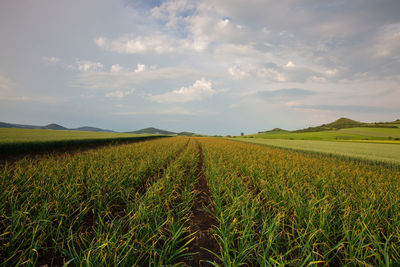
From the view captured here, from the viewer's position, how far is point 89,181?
4191mm

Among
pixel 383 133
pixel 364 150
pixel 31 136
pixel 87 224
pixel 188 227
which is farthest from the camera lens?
pixel 383 133

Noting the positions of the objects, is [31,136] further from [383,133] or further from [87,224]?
[383,133]

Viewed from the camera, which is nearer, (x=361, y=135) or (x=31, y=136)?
(x=31, y=136)

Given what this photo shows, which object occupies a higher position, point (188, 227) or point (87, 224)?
point (188, 227)

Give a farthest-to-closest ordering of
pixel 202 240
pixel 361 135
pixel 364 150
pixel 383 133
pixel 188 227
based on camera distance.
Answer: pixel 361 135 → pixel 383 133 → pixel 364 150 → pixel 202 240 → pixel 188 227

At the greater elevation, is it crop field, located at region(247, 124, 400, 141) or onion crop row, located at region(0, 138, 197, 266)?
crop field, located at region(247, 124, 400, 141)

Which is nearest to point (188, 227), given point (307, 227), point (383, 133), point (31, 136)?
point (307, 227)

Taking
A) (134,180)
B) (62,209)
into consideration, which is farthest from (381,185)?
(62,209)

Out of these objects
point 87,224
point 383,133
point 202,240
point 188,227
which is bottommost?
point 202,240

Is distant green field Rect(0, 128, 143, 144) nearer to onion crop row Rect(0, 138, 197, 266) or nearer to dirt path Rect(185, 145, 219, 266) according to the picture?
onion crop row Rect(0, 138, 197, 266)

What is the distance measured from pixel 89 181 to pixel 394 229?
6.18 metres

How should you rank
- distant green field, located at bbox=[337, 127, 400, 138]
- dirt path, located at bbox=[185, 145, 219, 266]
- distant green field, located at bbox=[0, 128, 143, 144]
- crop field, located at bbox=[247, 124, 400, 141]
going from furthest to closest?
distant green field, located at bbox=[337, 127, 400, 138]
crop field, located at bbox=[247, 124, 400, 141]
distant green field, located at bbox=[0, 128, 143, 144]
dirt path, located at bbox=[185, 145, 219, 266]

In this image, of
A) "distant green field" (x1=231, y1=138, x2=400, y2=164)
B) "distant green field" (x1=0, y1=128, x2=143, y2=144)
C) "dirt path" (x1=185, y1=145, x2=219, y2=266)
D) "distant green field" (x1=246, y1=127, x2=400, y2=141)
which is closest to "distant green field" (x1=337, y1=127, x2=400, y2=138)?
"distant green field" (x1=246, y1=127, x2=400, y2=141)

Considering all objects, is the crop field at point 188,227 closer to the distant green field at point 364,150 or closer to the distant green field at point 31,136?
the distant green field at point 364,150
